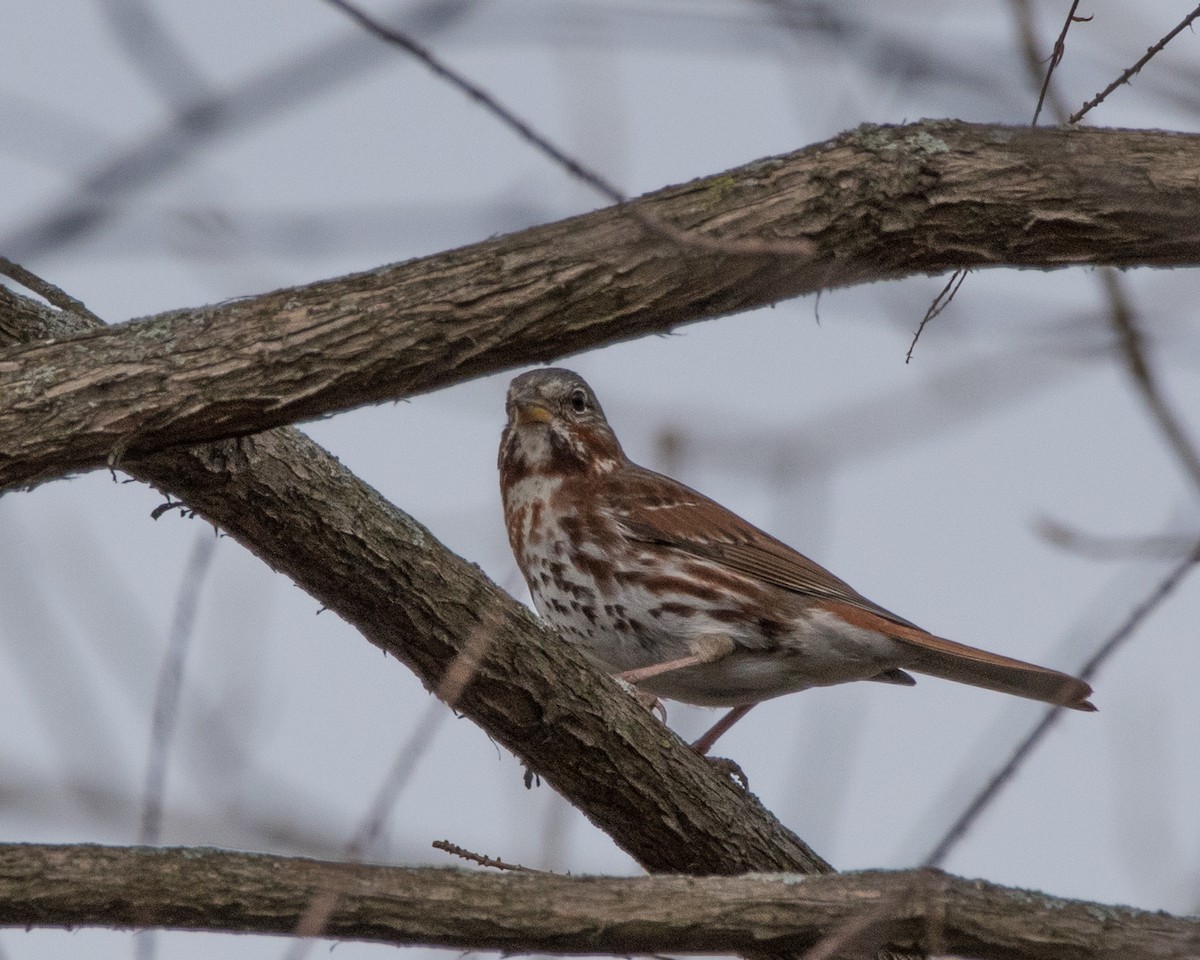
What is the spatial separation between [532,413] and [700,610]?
48.4 inches

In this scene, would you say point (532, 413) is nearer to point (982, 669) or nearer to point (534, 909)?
point (982, 669)

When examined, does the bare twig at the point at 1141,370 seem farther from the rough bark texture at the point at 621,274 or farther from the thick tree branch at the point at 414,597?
the thick tree branch at the point at 414,597

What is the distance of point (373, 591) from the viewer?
4.73 meters

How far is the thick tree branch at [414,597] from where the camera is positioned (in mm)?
4711

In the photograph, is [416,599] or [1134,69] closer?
[1134,69]

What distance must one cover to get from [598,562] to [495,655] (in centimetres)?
176

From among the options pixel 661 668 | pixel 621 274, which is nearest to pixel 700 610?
pixel 661 668

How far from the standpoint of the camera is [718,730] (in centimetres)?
673

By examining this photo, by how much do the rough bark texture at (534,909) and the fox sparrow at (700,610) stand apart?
7.24 feet

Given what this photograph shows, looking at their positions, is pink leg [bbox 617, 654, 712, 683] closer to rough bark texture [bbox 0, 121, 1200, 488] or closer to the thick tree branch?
the thick tree branch

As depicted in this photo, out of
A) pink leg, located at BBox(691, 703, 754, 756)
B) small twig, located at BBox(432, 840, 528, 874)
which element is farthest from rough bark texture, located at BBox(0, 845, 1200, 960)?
pink leg, located at BBox(691, 703, 754, 756)

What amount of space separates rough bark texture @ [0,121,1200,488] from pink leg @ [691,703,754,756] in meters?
2.98

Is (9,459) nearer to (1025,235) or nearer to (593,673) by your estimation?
(593,673)

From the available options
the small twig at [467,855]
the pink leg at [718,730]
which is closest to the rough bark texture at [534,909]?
the small twig at [467,855]
